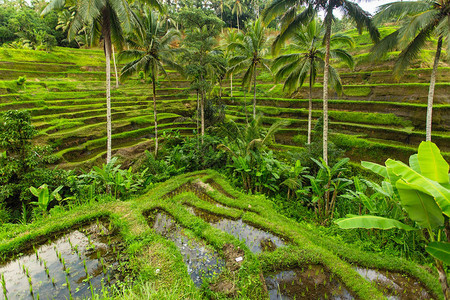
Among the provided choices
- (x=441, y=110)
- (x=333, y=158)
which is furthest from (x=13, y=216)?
(x=441, y=110)

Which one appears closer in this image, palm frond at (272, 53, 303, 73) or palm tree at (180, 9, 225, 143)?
palm frond at (272, 53, 303, 73)

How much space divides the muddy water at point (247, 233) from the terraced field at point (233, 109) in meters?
7.74

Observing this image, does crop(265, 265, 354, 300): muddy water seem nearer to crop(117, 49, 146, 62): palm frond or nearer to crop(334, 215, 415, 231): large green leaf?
crop(334, 215, 415, 231): large green leaf

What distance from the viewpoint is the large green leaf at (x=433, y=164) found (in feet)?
8.58

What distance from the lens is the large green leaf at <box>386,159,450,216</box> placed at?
2.24 meters

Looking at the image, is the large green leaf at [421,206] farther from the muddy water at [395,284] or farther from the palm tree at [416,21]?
the palm tree at [416,21]

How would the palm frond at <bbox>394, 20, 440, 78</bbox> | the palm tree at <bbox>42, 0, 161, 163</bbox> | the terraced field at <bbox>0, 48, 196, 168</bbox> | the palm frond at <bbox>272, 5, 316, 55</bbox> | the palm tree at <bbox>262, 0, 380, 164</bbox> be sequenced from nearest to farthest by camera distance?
the palm tree at <bbox>42, 0, 161, 163</bbox>
the palm tree at <bbox>262, 0, 380, 164</bbox>
the palm frond at <bbox>272, 5, 316, 55</bbox>
the palm frond at <bbox>394, 20, 440, 78</bbox>
the terraced field at <bbox>0, 48, 196, 168</bbox>

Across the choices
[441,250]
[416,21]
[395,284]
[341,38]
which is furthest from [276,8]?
[395,284]

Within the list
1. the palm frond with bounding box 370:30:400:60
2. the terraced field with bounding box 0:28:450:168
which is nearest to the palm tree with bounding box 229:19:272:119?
the terraced field with bounding box 0:28:450:168

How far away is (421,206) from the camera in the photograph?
2.63 m

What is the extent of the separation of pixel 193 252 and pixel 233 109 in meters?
17.0

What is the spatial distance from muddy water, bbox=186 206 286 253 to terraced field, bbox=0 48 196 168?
25.1 ft


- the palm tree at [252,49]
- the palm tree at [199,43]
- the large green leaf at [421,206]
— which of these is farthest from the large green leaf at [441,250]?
the palm tree at [252,49]

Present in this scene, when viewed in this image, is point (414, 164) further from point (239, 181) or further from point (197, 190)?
point (239, 181)
